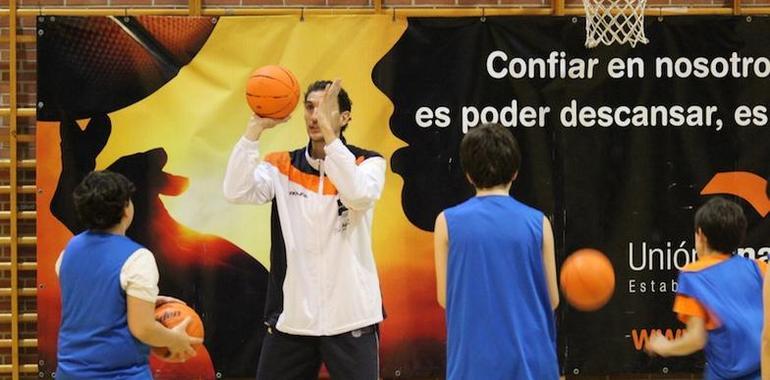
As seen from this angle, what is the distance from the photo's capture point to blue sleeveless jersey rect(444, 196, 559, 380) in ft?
11.2

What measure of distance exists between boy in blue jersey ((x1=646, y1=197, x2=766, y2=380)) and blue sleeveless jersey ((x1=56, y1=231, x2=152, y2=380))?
1.97 m

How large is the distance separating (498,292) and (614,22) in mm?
3472

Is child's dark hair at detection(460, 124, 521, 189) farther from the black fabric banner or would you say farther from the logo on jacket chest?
the black fabric banner

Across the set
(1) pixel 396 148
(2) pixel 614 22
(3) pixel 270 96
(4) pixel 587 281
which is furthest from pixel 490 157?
(2) pixel 614 22

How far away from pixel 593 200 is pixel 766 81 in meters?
1.32

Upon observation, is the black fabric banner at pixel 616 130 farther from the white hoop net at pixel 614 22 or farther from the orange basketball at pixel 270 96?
the orange basketball at pixel 270 96

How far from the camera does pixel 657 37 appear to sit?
21.6 feet

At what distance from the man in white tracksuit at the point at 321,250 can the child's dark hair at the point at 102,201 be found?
1009mm

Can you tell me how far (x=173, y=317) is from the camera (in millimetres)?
4055

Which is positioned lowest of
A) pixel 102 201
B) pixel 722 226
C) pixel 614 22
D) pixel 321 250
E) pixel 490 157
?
pixel 321 250

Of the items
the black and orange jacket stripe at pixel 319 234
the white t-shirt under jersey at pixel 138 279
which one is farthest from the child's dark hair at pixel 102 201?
the black and orange jacket stripe at pixel 319 234

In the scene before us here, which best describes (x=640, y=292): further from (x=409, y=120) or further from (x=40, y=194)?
(x=40, y=194)

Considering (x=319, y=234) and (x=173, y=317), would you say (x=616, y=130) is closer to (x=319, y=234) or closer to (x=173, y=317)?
(x=319, y=234)

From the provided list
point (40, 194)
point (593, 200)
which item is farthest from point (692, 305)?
point (40, 194)
